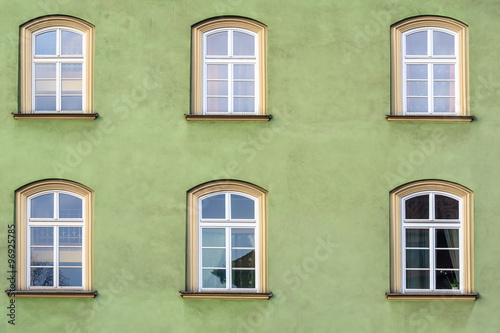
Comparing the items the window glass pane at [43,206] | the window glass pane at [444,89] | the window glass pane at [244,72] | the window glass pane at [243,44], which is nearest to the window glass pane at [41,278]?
the window glass pane at [43,206]

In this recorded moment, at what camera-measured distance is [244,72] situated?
11547mm

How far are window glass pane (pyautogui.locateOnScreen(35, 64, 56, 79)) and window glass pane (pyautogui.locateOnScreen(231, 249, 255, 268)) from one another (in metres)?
4.16

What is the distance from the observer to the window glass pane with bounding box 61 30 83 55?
11.5 m

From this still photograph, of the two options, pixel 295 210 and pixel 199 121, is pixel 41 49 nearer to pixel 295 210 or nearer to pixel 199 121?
pixel 199 121

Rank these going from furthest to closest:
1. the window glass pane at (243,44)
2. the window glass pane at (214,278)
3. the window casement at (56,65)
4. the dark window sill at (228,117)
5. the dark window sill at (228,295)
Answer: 1. the window glass pane at (243,44)
2. the window casement at (56,65)
3. the window glass pane at (214,278)
4. the dark window sill at (228,117)
5. the dark window sill at (228,295)

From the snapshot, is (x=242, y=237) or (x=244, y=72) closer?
(x=242, y=237)

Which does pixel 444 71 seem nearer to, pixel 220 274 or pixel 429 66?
pixel 429 66

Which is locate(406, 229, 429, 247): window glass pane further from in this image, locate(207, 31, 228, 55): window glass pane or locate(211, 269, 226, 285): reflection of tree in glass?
locate(207, 31, 228, 55): window glass pane

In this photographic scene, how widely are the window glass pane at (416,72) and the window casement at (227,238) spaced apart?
3.10 m

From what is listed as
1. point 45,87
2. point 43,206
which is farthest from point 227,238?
point 45,87

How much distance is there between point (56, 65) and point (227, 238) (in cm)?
399

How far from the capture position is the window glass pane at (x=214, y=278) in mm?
11289

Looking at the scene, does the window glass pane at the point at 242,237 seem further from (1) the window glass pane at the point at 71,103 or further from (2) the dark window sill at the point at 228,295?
(1) the window glass pane at the point at 71,103

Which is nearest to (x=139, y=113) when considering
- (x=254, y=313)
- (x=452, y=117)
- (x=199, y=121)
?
(x=199, y=121)
